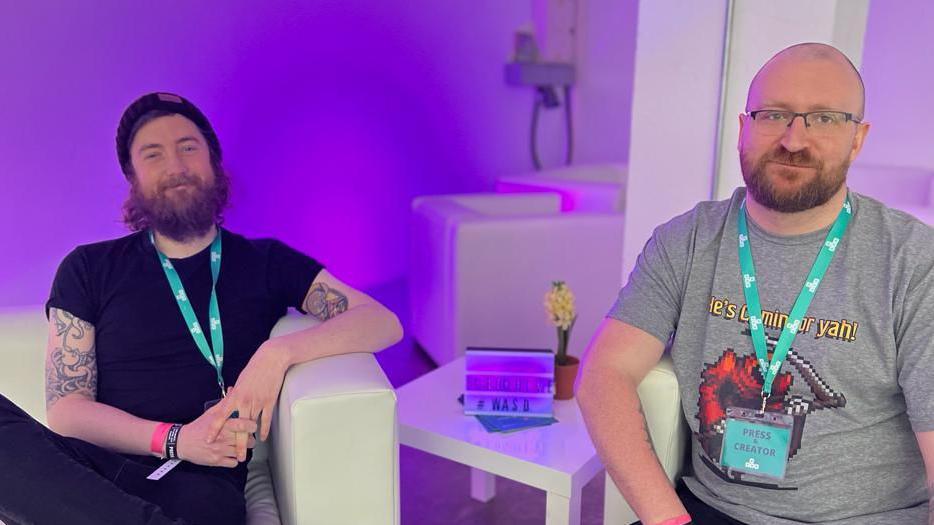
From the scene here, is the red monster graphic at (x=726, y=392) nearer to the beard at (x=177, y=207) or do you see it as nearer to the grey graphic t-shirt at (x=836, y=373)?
the grey graphic t-shirt at (x=836, y=373)

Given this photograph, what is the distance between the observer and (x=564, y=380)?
219 cm

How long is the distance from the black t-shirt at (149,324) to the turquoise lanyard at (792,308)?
1158 millimetres

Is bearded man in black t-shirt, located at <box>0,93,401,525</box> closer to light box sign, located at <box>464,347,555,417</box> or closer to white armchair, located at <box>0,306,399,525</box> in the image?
white armchair, located at <box>0,306,399,525</box>

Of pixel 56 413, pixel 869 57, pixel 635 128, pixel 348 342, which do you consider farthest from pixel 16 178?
pixel 869 57

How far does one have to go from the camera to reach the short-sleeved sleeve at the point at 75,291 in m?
1.79

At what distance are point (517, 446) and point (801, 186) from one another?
893mm

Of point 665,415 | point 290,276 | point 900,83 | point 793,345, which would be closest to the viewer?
point 793,345

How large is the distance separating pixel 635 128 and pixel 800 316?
104 centimetres

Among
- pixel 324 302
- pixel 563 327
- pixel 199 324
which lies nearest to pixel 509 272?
pixel 563 327

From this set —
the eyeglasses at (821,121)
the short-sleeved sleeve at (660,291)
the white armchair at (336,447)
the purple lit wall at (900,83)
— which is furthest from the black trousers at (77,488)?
the purple lit wall at (900,83)

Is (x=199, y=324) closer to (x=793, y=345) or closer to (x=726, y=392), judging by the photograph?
(x=726, y=392)

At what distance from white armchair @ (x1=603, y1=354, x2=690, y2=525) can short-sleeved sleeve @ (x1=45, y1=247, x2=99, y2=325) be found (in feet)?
4.10

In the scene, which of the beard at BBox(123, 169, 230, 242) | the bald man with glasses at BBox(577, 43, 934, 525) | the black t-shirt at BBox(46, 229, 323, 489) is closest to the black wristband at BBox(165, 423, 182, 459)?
the black t-shirt at BBox(46, 229, 323, 489)

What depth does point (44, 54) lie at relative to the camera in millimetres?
2277
